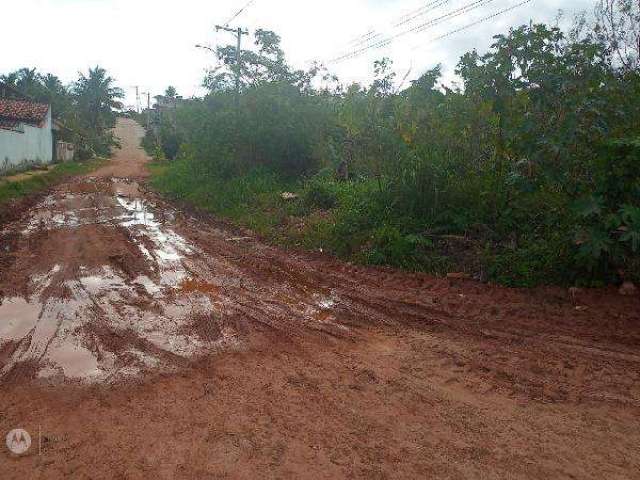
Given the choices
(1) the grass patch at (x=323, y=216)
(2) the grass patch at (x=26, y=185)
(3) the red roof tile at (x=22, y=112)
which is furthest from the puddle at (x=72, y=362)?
(3) the red roof tile at (x=22, y=112)

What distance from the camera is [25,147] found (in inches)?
975

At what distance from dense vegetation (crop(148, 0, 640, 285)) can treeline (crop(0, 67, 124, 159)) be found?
34.8 m

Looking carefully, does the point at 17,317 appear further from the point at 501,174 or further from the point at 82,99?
the point at 82,99

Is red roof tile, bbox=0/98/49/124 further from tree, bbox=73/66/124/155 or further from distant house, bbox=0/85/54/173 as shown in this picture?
tree, bbox=73/66/124/155

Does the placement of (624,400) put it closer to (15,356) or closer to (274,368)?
(274,368)

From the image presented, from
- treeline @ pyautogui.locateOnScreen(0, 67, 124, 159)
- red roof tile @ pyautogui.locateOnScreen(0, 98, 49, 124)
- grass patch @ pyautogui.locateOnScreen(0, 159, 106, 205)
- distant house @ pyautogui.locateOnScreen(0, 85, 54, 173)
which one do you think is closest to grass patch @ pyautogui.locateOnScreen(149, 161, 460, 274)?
grass patch @ pyautogui.locateOnScreen(0, 159, 106, 205)

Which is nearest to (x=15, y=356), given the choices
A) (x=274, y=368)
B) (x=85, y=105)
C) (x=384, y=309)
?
(x=274, y=368)

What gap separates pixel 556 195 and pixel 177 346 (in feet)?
18.3

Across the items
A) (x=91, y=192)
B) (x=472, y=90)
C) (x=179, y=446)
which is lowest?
(x=179, y=446)

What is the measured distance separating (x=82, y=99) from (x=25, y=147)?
28.5 m

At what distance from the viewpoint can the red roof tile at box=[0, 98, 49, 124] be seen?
95.9 ft

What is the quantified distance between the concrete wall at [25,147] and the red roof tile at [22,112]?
668 mm

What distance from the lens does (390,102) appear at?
9.90 meters

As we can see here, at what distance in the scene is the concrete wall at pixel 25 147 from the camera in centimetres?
2128
